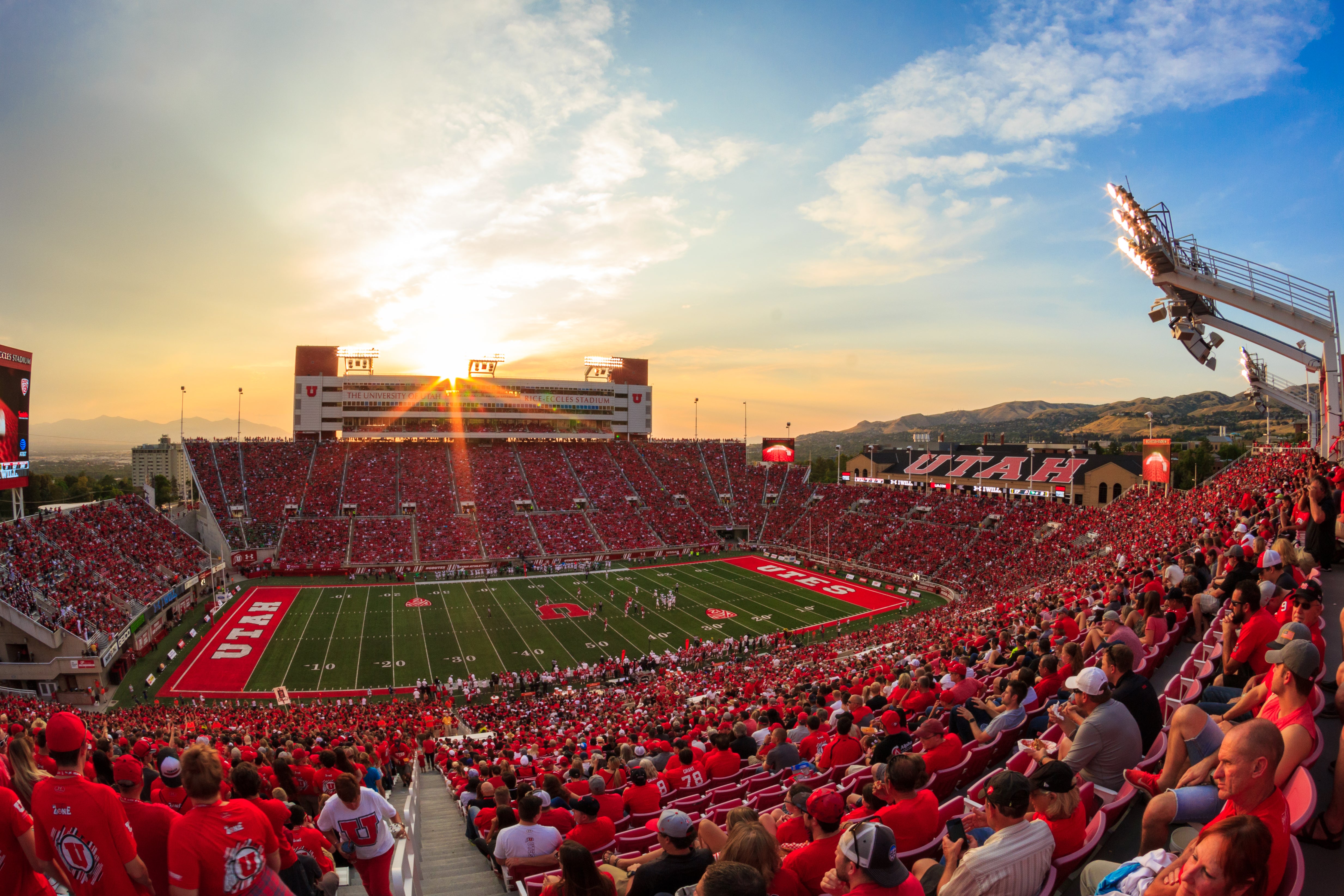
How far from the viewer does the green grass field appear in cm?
2780

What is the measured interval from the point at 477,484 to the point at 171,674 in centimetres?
2983

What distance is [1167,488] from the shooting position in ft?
119

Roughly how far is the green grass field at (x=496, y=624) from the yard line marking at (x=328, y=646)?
0.22ft

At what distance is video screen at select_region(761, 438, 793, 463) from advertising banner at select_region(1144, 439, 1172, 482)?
30.5 meters

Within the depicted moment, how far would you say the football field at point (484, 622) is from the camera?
2736cm

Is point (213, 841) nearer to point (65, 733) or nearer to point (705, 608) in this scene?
point (65, 733)

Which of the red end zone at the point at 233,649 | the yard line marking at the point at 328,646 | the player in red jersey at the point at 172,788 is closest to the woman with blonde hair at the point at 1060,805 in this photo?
the player in red jersey at the point at 172,788

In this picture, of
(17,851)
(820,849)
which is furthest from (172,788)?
(820,849)

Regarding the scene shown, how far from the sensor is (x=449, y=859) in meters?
8.30

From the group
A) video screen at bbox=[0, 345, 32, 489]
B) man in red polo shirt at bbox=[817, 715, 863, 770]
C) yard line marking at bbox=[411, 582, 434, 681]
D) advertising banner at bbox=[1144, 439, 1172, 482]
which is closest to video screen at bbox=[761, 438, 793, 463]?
advertising banner at bbox=[1144, 439, 1172, 482]

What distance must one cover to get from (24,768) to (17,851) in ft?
1.57

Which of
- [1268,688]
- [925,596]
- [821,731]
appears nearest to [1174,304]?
[925,596]

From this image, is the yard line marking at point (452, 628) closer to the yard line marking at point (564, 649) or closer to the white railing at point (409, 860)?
the yard line marking at point (564, 649)

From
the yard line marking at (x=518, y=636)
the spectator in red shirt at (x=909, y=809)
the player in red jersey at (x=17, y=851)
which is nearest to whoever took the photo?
the player in red jersey at (x=17, y=851)
